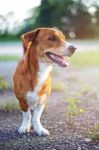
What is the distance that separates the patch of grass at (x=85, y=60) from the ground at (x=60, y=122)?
15.1 feet

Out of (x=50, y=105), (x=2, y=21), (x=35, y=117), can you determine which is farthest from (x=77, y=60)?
(x=35, y=117)

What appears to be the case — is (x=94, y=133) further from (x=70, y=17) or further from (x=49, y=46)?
(x=70, y=17)

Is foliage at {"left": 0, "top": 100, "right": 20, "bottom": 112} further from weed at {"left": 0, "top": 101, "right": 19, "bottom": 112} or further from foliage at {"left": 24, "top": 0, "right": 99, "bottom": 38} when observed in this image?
foliage at {"left": 24, "top": 0, "right": 99, "bottom": 38}

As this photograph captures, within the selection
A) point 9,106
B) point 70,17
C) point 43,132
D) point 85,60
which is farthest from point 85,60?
point 43,132

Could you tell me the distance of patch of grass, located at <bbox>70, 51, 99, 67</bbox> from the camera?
49.8 feet

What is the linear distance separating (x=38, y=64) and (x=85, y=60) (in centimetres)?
954

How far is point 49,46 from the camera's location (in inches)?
249

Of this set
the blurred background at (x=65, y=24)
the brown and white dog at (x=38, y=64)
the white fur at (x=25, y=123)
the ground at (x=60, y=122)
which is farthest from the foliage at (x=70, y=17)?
the brown and white dog at (x=38, y=64)

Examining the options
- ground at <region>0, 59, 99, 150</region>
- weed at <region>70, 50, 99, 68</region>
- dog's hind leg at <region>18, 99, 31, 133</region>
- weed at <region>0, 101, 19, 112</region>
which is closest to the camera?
ground at <region>0, 59, 99, 150</region>

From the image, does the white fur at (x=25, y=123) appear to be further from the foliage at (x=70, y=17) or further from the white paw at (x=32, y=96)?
the foliage at (x=70, y=17)

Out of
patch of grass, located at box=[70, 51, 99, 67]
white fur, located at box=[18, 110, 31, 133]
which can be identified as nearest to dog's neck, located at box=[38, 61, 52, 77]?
white fur, located at box=[18, 110, 31, 133]

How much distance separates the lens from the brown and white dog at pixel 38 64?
6301mm

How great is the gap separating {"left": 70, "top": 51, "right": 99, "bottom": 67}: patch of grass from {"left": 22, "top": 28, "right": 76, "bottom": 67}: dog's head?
8.47 meters

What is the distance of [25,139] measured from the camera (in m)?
6.26
